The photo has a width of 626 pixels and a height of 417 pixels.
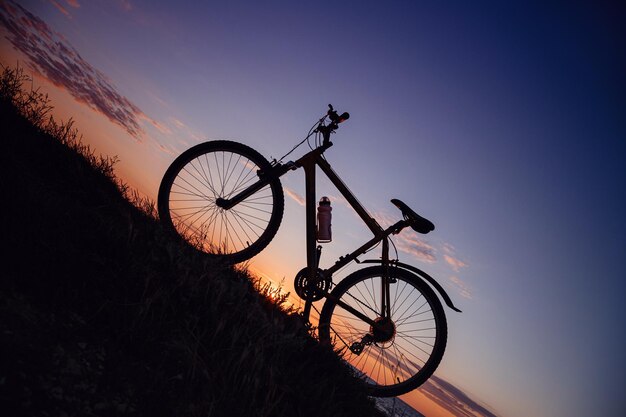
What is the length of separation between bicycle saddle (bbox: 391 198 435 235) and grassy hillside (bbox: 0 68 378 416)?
2.06m

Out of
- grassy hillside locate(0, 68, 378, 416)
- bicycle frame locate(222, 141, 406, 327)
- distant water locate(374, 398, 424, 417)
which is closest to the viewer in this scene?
grassy hillside locate(0, 68, 378, 416)

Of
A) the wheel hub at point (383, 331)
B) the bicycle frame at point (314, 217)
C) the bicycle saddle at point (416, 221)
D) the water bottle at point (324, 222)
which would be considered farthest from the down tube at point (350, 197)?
the wheel hub at point (383, 331)

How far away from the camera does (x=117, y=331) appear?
1452 millimetres

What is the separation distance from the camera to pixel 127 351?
143cm

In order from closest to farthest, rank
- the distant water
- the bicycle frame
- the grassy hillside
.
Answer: the grassy hillside
the distant water
the bicycle frame

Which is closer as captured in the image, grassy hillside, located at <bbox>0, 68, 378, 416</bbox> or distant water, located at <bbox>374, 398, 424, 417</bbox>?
grassy hillside, located at <bbox>0, 68, 378, 416</bbox>

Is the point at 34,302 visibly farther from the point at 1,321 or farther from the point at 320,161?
the point at 320,161

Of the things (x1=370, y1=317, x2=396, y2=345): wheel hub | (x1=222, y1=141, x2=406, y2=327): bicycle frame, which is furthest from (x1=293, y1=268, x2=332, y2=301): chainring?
(x1=370, y1=317, x2=396, y2=345): wheel hub

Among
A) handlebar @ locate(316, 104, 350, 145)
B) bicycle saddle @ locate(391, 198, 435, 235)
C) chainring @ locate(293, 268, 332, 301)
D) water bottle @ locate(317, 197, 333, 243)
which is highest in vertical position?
handlebar @ locate(316, 104, 350, 145)

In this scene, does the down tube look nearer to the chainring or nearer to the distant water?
the chainring

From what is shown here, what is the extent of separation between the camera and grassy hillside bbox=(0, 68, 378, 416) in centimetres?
116

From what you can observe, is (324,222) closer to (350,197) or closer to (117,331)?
(350,197)

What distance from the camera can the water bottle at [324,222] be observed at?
3.81m

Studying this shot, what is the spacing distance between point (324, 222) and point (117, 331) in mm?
2617
